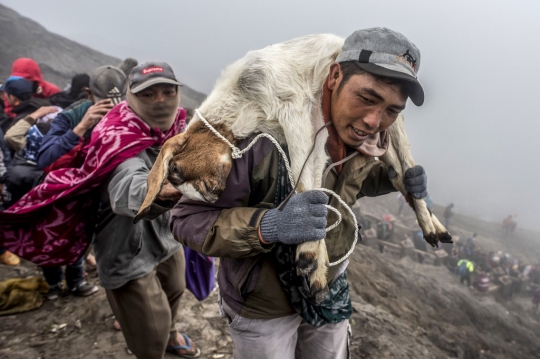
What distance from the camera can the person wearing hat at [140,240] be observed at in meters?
1.96

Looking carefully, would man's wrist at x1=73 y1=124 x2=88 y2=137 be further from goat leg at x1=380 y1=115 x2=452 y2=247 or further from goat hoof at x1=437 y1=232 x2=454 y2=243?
goat hoof at x1=437 y1=232 x2=454 y2=243

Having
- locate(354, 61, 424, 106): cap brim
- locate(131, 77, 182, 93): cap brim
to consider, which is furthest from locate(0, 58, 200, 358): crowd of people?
locate(354, 61, 424, 106): cap brim

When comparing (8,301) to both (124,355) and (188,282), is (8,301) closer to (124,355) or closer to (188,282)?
(124,355)

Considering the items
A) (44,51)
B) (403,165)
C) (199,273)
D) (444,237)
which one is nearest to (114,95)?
(199,273)

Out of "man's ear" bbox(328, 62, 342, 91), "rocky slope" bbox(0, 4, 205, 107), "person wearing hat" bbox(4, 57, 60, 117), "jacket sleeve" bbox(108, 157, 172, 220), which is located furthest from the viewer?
"rocky slope" bbox(0, 4, 205, 107)

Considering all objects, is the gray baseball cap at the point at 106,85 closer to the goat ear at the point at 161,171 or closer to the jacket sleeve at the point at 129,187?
the jacket sleeve at the point at 129,187

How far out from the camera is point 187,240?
1.31 m

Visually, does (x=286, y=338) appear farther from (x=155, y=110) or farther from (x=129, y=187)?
(x=155, y=110)

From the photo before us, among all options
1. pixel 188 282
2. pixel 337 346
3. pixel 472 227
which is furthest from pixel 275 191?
pixel 472 227

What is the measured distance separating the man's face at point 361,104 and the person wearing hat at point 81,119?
1782 millimetres

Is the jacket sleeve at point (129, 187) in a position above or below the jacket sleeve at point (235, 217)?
below

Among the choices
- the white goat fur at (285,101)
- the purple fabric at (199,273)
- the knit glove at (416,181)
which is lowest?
the purple fabric at (199,273)

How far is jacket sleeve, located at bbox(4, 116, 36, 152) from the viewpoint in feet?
9.72

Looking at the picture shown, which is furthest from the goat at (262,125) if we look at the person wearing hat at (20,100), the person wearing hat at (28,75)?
the person wearing hat at (28,75)
